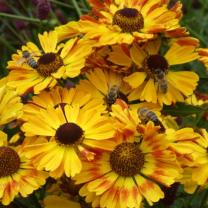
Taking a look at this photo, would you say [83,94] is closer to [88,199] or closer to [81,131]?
[81,131]

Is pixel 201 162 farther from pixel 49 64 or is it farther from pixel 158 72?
pixel 49 64

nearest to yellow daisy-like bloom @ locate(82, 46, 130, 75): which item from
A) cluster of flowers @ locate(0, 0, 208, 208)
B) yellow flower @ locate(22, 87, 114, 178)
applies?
cluster of flowers @ locate(0, 0, 208, 208)

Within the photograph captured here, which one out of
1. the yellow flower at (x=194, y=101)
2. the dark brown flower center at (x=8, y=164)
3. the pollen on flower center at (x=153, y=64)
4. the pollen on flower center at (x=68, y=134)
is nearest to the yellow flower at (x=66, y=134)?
the pollen on flower center at (x=68, y=134)

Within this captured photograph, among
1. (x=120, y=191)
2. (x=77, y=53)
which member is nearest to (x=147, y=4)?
(x=77, y=53)

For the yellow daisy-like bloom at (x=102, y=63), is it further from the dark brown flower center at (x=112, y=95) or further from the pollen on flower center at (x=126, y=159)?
the pollen on flower center at (x=126, y=159)

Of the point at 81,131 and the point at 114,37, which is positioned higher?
the point at 114,37

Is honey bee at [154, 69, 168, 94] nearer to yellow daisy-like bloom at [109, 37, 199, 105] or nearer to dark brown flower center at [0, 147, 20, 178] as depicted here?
yellow daisy-like bloom at [109, 37, 199, 105]

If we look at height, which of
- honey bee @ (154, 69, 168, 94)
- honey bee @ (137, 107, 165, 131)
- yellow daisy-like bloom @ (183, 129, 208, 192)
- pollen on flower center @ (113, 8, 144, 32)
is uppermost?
pollen on flower center @ (113, 8, 144, 32)

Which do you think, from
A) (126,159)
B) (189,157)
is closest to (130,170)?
(126,159)
